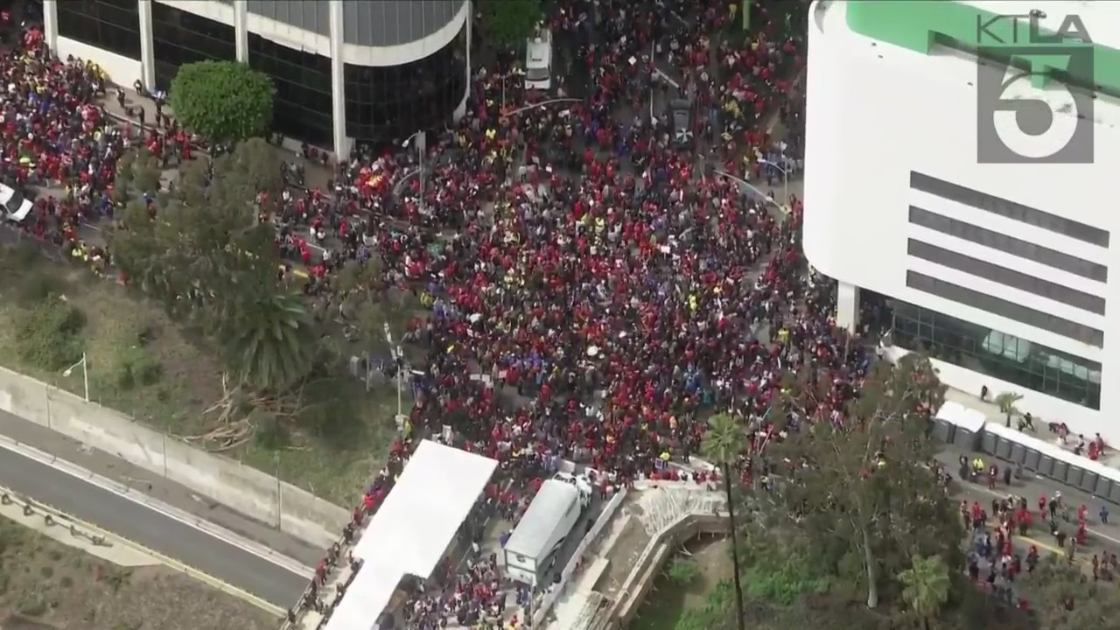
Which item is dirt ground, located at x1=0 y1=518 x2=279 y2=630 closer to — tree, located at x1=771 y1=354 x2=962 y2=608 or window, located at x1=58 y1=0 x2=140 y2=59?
tree, located at x1=771 y1=354 x2=962 y2=608

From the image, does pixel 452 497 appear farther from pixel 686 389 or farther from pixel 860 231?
pixel 860 231

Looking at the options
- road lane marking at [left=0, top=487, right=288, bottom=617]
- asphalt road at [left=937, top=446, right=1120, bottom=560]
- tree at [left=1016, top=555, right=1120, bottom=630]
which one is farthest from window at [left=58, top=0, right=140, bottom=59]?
tree at [left=1016, top=555, right=1120, bottom=630]

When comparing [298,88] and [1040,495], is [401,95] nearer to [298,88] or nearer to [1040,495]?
[298,88]

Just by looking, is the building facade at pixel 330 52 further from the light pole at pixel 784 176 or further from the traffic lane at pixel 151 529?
the traffic lane at pixel 151 529

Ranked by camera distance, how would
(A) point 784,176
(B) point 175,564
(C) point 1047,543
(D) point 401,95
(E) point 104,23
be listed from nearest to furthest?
(C) point 1047,543, (B) point 175,564, (D) point 401,95, (A) point 784,176, (E) point 104,23

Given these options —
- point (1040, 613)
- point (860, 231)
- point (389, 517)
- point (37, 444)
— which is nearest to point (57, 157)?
point (37, 444)

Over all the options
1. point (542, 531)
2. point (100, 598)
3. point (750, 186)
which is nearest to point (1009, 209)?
point (750, 186)
